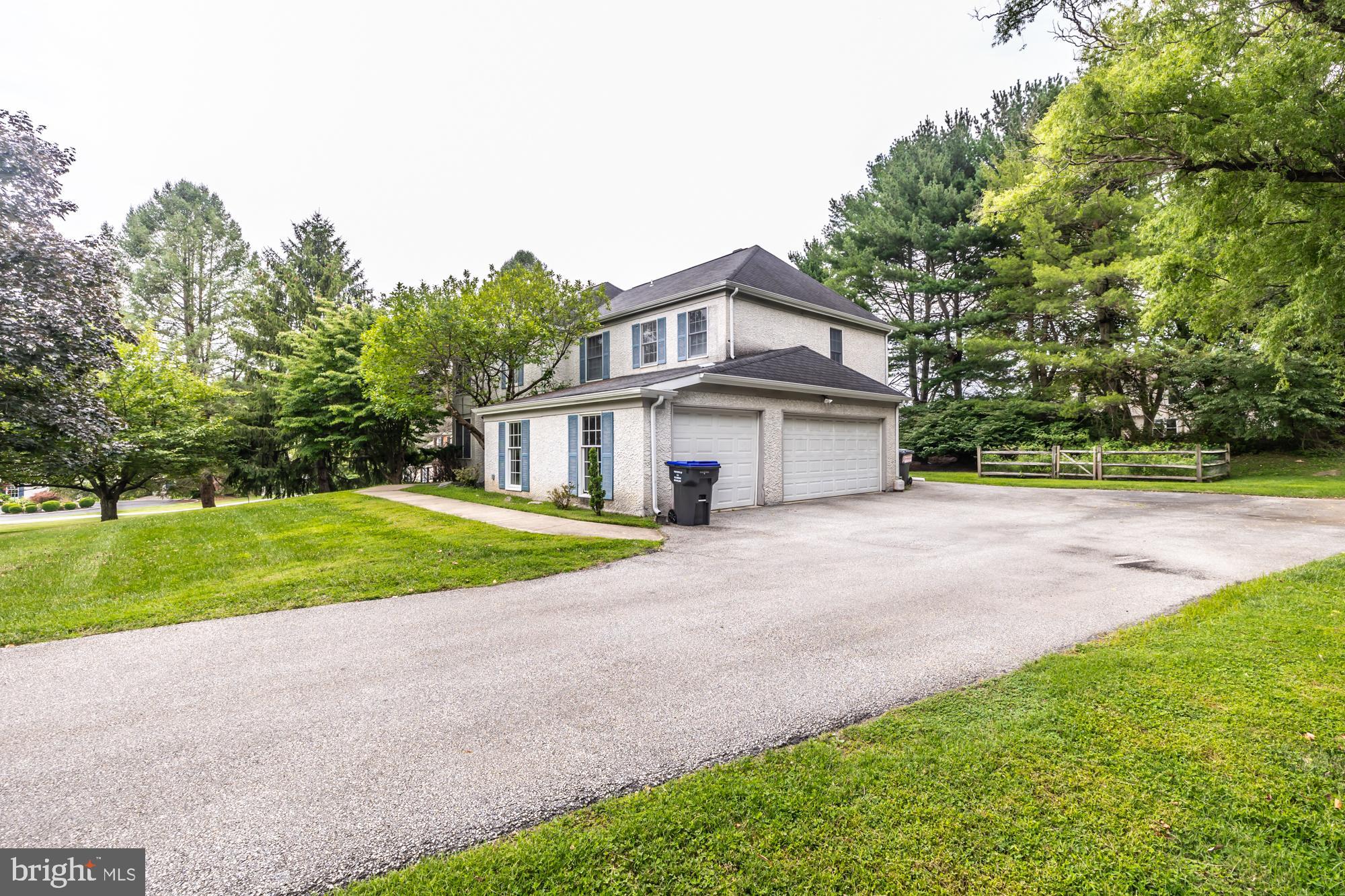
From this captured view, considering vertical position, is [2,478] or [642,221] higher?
[642,221]

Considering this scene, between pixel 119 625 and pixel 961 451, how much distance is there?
27.2 m

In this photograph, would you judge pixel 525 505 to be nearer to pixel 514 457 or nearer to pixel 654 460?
pixel 514 457

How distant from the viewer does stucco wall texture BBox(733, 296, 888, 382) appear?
15000 millimetres

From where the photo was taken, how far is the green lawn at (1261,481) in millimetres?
14961

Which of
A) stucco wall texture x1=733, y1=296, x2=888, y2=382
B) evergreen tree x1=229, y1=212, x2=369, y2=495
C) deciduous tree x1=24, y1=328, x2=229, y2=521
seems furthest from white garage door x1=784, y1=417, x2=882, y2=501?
evergreen tree x1=229, y1=212, x2=369, y2=495

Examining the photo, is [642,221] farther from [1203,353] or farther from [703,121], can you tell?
[1203,353]

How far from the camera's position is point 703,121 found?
64.6 ft

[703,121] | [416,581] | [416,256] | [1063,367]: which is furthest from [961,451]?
[416,256]

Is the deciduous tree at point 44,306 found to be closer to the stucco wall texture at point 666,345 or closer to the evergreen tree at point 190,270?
the stucco wall texture at point 666,345

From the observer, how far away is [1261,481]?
17438 mm

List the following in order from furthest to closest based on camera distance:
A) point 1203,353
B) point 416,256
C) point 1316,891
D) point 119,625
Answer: point 416,256
point 1203,353
point 119,625
point 1316,891

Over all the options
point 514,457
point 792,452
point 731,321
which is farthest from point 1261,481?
point 514,457

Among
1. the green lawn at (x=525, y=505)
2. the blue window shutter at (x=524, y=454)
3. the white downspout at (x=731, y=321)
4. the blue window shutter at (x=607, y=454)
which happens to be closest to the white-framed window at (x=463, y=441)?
the green lawn at (x=525, y=505)

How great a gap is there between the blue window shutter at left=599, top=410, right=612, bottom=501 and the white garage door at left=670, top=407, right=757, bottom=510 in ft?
4.53
